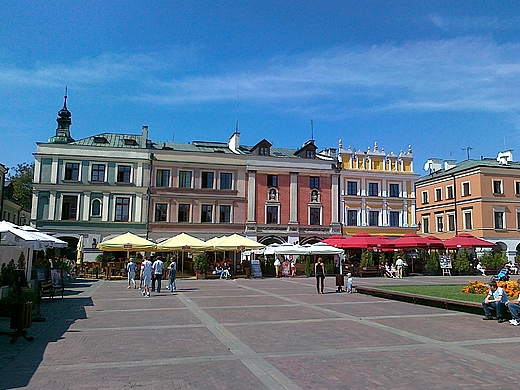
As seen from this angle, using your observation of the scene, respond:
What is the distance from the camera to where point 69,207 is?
143 feet

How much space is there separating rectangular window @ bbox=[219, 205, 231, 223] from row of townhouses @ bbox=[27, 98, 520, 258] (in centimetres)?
A: 10

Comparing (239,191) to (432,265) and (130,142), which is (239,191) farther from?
(432,265)

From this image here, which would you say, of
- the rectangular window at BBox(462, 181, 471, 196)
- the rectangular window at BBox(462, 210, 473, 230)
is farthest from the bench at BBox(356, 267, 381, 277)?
the rectangular window at BBox(462, 181, 471, 196)

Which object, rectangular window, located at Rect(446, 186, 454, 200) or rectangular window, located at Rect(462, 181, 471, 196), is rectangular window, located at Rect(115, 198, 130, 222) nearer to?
rectangular window, located at Rect(462, 181, 471, 196)

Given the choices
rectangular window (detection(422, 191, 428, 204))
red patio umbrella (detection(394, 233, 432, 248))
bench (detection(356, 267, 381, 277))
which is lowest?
bench (detection(356, 267, 381, 277))

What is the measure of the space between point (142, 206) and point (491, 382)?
40.0 metres

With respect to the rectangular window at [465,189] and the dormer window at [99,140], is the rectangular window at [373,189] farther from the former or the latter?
the dormer window at [99,140]

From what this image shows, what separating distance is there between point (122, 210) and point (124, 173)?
354 cm

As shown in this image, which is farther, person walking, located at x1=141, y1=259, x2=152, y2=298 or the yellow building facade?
the yellow building facade

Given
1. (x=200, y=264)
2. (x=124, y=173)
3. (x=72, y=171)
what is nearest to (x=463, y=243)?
(x=200, y=264)

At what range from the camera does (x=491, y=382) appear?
762 centimetres

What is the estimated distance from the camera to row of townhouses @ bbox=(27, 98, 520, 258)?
43719 millimetres

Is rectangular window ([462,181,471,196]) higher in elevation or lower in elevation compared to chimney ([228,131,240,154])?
lower

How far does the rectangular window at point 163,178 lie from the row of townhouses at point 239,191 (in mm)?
95
